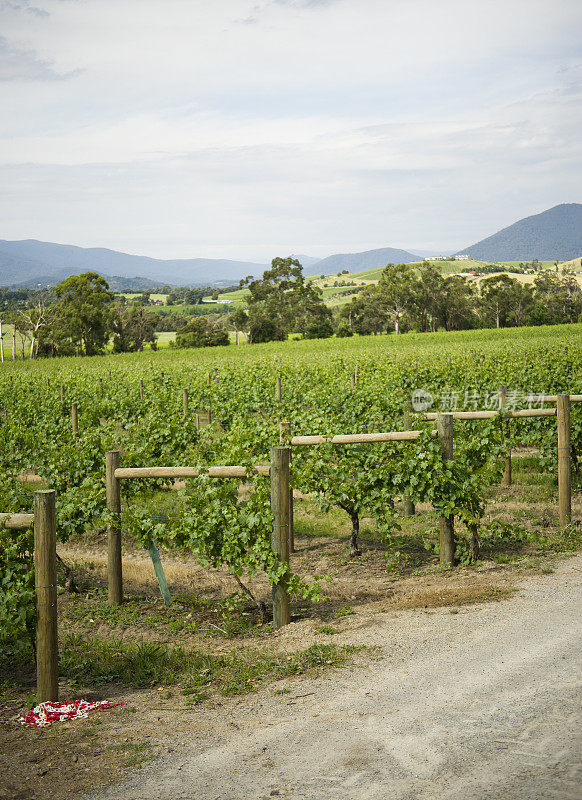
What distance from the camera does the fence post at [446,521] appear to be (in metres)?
6.69

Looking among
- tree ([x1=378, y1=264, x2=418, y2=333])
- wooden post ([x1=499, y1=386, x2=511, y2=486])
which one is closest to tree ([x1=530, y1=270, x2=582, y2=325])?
tree ([x1=378, y1=264, x2=418, y2=333])

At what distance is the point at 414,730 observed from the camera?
364cm

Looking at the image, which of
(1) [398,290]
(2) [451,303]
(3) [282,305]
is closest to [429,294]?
(2) [451,303]

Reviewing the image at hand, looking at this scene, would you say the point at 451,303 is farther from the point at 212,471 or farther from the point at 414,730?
the point at 414,730

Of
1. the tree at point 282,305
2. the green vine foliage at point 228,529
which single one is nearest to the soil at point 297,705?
the green vine foliage at point 228,529

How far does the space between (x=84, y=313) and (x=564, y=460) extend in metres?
61.5

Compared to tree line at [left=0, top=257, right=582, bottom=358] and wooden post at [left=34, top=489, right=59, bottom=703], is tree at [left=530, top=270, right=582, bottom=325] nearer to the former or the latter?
tree line at [left=0, top=257, right=582, bottom=358]

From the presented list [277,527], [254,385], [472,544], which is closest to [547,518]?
[472,544]

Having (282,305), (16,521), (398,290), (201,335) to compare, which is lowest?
(16,521)

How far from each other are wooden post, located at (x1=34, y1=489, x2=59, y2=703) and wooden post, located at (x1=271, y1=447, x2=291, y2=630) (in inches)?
66.4

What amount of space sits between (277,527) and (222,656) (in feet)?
3.35

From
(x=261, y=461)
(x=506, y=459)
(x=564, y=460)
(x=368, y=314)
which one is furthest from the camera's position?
(x=368, y=314)

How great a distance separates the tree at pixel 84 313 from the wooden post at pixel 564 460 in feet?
199

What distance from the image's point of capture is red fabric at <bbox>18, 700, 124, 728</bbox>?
4.21m
